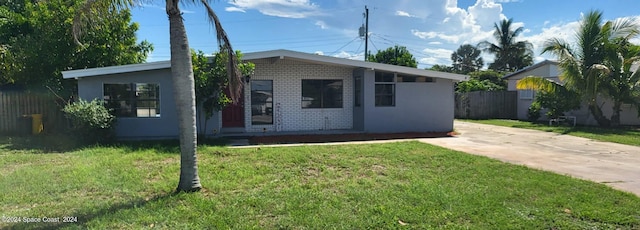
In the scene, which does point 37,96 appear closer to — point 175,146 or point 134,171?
point 175,146

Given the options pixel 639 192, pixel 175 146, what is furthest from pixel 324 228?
pixel 175 146

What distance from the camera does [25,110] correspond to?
1242 centimetres

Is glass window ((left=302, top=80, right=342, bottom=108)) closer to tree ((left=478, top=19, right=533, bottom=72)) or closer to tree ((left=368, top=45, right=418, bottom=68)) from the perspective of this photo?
tree ((left=368, top=45, right=418, bottom=68))

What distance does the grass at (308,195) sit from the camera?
159 inches

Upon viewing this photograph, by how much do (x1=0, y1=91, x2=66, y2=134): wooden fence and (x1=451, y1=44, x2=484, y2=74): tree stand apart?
5321cm

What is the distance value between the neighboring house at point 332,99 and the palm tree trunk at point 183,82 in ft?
21.2

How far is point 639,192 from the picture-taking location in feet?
17.0

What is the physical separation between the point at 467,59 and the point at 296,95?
2114 inches

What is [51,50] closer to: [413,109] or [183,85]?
[183,85]

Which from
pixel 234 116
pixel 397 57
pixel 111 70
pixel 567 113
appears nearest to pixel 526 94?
pixel 567 113

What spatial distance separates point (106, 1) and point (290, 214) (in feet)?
12.9

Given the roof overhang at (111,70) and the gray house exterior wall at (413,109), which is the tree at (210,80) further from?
the gray house exterior wall at (413,109)

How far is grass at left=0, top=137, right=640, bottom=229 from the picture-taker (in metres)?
4.04

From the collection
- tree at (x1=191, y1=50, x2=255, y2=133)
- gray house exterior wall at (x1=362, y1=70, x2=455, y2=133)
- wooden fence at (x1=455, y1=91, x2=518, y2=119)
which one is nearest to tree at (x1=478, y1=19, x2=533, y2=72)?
wooden fence at (x1=455, y1=91, x2=518, y2=119)
